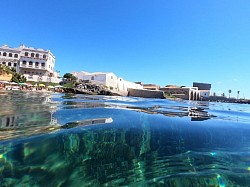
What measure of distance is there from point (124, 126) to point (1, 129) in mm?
2480

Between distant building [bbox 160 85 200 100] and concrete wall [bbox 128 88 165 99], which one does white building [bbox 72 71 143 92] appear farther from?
distant building [bbox 160 85 200 100]

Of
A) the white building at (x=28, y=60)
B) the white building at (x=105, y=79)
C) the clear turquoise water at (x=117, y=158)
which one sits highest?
the white building at (x=28, y=60)

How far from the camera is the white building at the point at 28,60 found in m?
60.4

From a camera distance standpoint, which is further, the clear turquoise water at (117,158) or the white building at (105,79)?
the white building at (105,79)

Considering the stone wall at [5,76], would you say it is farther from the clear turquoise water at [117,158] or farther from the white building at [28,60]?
the clear turquoise water at [117,158]

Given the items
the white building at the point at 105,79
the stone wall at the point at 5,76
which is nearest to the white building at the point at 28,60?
the stone wall at the point at 5,76

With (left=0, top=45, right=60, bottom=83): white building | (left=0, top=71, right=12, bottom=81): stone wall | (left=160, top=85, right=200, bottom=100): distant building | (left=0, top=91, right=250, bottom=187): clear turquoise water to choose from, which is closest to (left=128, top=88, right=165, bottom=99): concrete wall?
(left=160, top=85, right=200, bottom=100): distant building

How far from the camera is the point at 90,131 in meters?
3.91

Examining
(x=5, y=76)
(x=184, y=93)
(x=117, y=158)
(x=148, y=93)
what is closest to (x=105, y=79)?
(x=148, y=93)

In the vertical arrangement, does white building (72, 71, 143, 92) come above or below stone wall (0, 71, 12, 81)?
above

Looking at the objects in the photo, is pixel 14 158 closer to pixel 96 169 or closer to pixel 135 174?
pixel 96 169

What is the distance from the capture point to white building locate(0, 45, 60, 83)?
60406 millimetres

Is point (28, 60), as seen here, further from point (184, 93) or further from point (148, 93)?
point (184, 93)

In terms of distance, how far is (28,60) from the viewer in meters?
60.7
